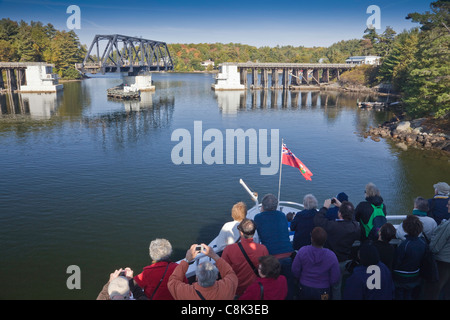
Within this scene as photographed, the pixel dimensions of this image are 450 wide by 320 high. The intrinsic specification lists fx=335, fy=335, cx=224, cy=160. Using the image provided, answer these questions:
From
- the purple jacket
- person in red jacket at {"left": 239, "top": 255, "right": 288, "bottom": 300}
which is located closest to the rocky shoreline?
the purple jacket

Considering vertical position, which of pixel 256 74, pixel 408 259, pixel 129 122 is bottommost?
pixel 129 122

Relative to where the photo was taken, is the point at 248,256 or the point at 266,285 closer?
the point at 266,285

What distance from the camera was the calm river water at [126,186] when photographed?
13.9 metres

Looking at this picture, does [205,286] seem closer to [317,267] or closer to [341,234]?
[317,267]

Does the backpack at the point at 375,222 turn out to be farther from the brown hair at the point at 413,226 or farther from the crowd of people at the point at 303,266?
the brown hair at the point at 413,226

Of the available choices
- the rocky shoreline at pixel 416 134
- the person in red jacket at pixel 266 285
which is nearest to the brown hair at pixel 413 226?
the person in red jacket at pixel 266 285

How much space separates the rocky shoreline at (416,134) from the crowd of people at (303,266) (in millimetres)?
29828

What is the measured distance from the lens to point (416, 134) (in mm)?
36656

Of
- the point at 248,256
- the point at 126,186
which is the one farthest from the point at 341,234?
the point at 126,186

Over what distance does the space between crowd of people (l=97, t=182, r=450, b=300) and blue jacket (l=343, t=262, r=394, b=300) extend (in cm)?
2

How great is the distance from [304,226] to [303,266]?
171 cm

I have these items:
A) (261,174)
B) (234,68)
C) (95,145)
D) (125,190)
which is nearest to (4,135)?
(95,145)

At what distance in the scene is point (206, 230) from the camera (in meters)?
16.2
